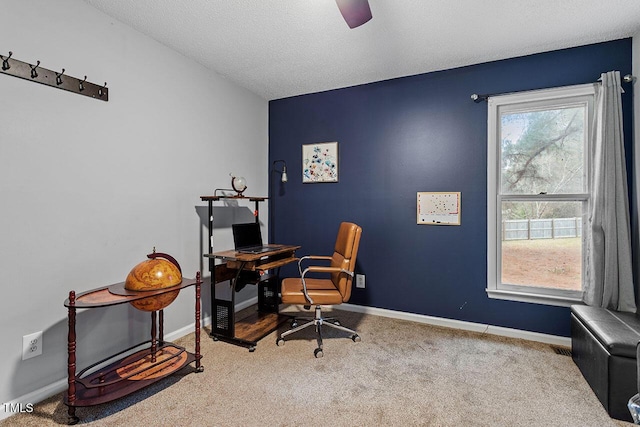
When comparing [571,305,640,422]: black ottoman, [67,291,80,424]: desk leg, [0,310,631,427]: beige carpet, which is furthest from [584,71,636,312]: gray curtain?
[67,291,80,424]: desk leg

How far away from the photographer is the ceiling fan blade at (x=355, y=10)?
1.55 meters

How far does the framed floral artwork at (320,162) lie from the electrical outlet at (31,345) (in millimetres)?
2750

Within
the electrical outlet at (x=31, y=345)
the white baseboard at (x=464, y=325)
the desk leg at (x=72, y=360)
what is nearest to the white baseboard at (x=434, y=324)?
the white baseboard at (x=464, y=325)

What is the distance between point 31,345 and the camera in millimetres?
1839

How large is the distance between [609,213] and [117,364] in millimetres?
3784

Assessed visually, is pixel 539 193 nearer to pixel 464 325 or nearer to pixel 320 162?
pixel 464 325

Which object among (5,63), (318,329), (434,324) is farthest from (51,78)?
(434,324)

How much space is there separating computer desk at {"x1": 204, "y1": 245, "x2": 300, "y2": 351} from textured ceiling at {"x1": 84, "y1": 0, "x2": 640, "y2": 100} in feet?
5.94

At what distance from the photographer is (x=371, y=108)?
3.47 m

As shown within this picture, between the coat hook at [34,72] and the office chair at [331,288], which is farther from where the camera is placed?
the office chair at [331,288]

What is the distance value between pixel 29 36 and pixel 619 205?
13.7 feet

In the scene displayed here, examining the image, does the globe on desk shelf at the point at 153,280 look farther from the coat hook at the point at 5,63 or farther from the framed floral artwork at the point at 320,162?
the framed floral artwork at the point at 320,162

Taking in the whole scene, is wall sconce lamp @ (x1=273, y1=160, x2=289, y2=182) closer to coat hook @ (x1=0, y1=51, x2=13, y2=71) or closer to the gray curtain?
coat hook @ (x1=0, y1=51, x2=13, y2=71)

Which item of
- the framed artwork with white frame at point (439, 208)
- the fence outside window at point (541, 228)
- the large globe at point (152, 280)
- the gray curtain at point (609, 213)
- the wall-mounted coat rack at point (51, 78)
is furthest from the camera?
the framed artwork with white frame at point (439, 208)
